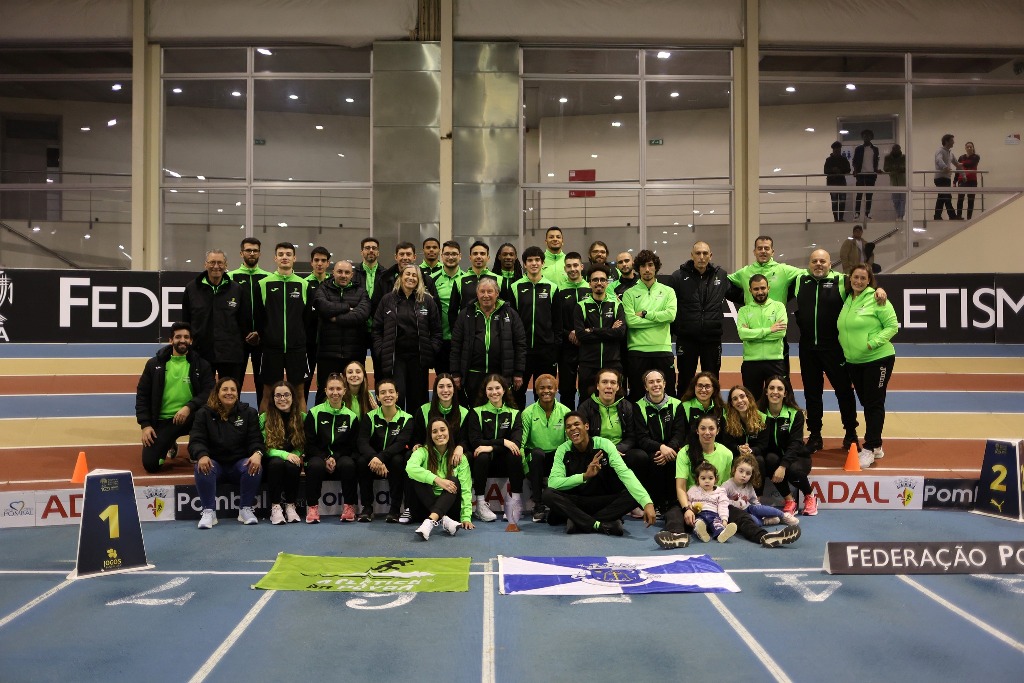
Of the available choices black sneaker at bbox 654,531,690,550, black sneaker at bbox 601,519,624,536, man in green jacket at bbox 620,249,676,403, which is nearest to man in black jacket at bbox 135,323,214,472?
black sneaker at bbox 601,519,624,536


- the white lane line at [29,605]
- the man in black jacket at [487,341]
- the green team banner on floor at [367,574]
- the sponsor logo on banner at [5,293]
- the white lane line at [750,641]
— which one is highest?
the sponsor logo on banner at [5,293]

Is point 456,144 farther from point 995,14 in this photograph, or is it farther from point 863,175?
point 995,14

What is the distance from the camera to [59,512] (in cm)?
873

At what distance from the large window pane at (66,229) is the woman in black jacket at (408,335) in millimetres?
13310

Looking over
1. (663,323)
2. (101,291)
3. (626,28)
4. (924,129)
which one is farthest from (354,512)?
(924,129)

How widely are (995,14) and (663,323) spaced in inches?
538

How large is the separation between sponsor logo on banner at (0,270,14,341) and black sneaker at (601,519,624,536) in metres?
11.1

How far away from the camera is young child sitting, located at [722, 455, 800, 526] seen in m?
8.53

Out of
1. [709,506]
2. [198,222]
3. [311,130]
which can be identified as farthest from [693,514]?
[311,130]

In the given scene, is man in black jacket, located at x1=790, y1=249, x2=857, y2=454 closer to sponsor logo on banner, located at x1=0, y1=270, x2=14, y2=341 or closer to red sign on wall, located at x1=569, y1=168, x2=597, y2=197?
red sign on wall, located at x1=569, y1=168, x2=597, y2=197

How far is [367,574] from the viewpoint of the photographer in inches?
277

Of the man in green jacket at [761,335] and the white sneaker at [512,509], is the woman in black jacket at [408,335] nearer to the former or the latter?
the white sneaker at [512,509]

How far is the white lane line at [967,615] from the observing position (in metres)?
5.61

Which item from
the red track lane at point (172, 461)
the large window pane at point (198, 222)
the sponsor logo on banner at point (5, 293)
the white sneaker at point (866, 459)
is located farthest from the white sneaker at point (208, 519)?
the large window pane at point (198, 222)
